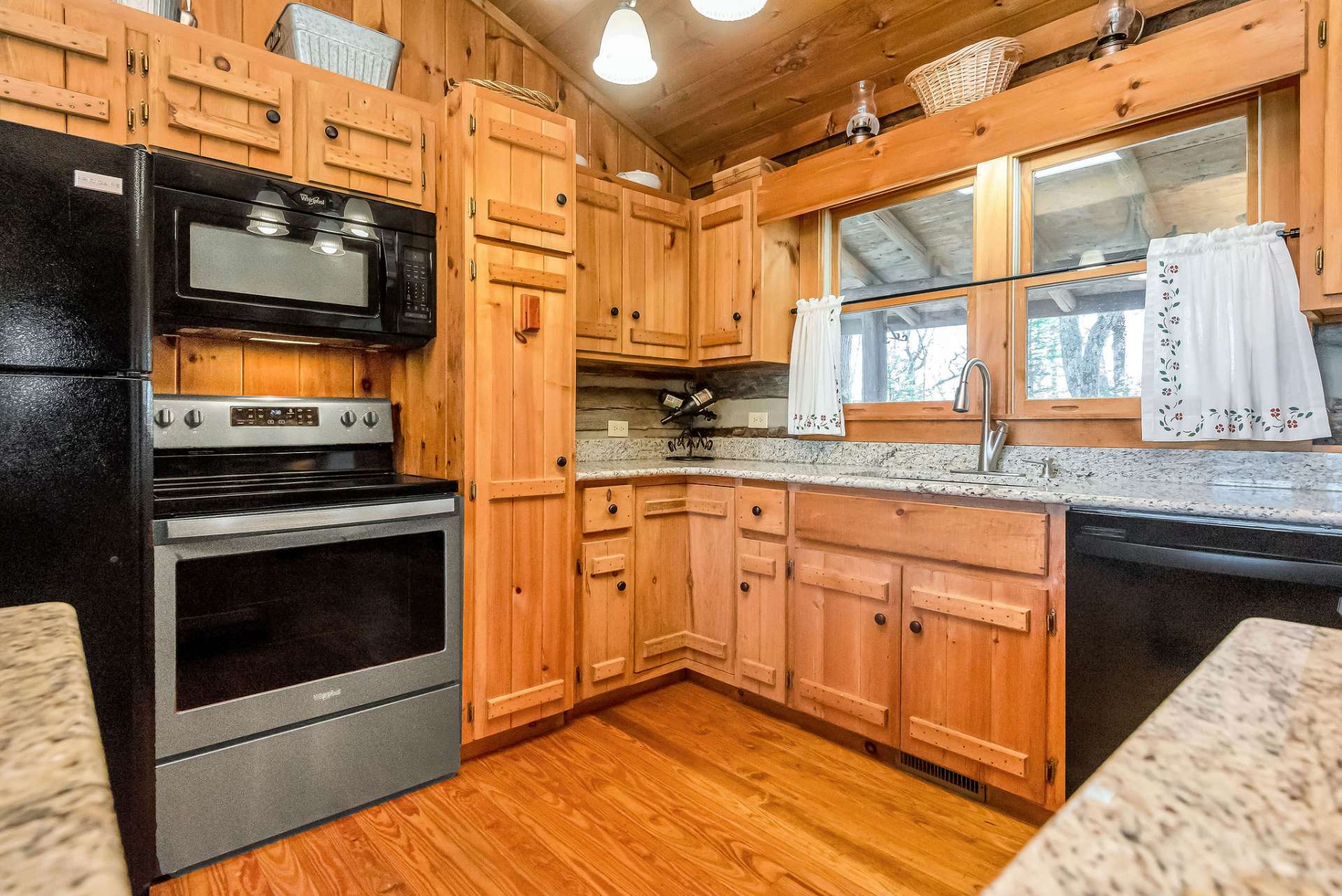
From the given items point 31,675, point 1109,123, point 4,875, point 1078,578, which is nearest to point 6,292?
point 31,675

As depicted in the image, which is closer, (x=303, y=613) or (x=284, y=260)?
(x=303, y=613)

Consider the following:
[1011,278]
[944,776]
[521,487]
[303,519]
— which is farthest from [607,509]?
[1011,278]

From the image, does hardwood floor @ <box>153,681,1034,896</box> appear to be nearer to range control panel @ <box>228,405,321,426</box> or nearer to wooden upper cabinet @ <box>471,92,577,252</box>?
range control panel @ <box>228,405,321,426</box>

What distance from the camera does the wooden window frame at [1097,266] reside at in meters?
2.00

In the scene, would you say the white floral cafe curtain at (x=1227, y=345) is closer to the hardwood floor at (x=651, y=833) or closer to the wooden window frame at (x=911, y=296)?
the wooden window frame at (x=911, y=296)

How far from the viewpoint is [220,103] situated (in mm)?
1893

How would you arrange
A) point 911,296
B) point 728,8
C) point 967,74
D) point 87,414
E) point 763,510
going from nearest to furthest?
point 87,414 → point 728,8 → point 967,74 → point 763,510 → point 911,296

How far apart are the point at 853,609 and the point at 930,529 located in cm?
40

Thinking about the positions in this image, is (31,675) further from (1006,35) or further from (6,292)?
(1006,35)

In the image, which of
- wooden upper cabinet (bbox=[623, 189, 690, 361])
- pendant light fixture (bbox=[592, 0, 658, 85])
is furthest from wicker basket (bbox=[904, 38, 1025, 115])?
wooden upper cabinet (bbox=[623, 189, 690, 361])

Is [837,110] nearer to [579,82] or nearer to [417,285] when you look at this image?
[579,82]

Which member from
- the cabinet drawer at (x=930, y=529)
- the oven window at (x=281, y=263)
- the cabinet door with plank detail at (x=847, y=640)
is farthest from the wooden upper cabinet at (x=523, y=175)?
the cabinet door with plank detail at (x=847, y=640)

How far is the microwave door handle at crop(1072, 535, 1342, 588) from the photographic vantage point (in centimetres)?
144

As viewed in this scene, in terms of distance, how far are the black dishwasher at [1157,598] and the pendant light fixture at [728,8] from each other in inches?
67.3
